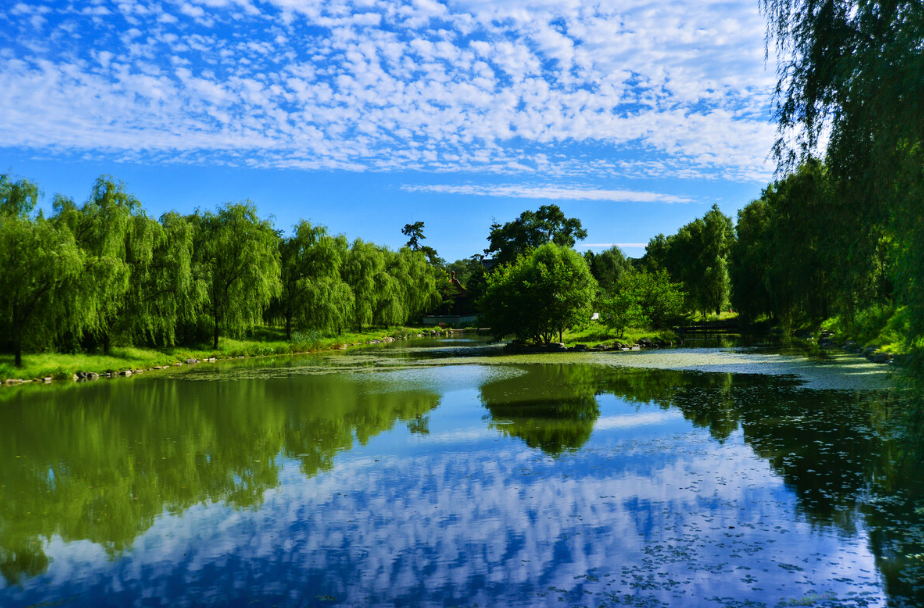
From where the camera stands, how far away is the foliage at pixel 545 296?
38062 mm

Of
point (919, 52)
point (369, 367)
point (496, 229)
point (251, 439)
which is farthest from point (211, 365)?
point (496, 229)

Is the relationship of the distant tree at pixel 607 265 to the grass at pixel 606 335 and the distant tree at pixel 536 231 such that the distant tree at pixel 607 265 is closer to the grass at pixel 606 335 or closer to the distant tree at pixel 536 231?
the distant tree at pixel 536 231

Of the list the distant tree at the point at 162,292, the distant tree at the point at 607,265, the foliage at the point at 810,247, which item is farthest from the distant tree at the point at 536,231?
the foliage at the point at 810,247

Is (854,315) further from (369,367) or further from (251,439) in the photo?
(369,367)

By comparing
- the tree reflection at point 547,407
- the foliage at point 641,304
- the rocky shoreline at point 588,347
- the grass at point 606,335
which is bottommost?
the tree reflection at point 547,407

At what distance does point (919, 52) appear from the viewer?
6598 millimetres

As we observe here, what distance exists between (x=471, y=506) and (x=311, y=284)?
36275 millimetres

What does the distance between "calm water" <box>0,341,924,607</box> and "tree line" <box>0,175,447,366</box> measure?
1021 centimetres

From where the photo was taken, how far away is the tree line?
25062 mm

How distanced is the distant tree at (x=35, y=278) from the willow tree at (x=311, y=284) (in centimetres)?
1721

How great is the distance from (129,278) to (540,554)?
29304 mm

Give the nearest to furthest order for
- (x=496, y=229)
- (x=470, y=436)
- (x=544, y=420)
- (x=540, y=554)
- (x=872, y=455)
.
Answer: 1. (x=540, y=554)
2. (x=872, y=455)
3. (x=470, y=436)
4. (x=544, y=420)
5. (x=496, y=229)

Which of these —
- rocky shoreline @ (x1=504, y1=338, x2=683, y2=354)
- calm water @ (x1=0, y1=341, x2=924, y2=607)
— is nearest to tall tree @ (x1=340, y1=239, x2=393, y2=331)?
rocky shoreline @ (x1=504, y1=338, x2=683, y2=354)

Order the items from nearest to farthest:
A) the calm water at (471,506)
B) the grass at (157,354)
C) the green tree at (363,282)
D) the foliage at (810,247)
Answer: the calm water at (471,506), the foliage at (810,247), the grass at (157,354), the green tree at (363,282)
